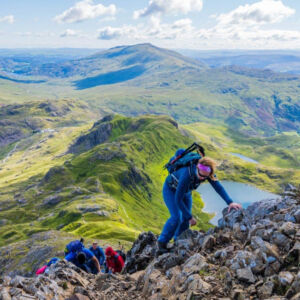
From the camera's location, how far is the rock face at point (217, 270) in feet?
37.9

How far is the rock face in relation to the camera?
11547mm

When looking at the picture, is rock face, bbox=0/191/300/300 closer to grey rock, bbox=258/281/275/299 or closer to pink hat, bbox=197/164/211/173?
grey rock, bbox=258/281/275/299

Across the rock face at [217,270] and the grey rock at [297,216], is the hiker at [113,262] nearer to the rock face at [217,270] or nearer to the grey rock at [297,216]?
the rock face at [217,270]

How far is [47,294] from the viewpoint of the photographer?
1630cm

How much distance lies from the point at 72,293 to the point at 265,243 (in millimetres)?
12425

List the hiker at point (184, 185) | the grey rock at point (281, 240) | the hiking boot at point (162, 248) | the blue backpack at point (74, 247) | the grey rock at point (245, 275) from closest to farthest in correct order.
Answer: the grey rock at point (245, 275) → the grey rock at point (281, 240) → the hiker at point (184, 185) → the hiking boot at point (162, 248) → the blue backpack at point (74, 247)

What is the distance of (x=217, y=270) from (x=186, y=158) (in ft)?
21.5

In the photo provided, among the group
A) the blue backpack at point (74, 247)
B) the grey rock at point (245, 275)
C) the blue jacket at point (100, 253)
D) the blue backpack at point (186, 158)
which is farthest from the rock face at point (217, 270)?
the blue jacket at point (100, 253)

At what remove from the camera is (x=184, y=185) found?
16.2 meters

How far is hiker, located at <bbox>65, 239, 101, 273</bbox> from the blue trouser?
24.3 ft

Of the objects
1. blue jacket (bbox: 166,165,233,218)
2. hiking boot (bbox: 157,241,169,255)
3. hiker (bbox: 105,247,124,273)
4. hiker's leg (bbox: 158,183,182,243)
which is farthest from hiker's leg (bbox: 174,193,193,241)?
hiker (bbox: 105,247,124,273)

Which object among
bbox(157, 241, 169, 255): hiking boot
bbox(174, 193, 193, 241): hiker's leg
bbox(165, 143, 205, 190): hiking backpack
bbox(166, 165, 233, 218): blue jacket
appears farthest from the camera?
bbox(157, 241, 169, 255): hiking boot

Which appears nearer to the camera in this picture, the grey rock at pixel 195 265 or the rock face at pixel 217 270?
the rock face at pixel 217 270

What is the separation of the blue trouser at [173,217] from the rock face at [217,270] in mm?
685
